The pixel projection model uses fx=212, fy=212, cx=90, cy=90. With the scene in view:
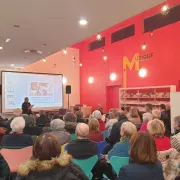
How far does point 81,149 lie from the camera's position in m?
2.60

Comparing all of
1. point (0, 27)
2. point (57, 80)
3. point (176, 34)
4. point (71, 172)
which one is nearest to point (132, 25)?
point (176, 34)

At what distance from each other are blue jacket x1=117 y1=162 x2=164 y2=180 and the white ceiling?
256 centimetres

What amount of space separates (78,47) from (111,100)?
13.8ft

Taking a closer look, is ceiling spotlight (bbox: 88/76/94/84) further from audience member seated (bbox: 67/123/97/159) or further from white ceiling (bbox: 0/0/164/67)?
audience member seated (bbox: 67/123/97/159)

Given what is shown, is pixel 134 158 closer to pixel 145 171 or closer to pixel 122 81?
pixel 145 171

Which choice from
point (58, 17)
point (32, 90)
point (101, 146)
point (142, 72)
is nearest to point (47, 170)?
point (101, 146)

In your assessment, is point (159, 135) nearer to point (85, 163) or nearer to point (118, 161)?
point (118, 161)

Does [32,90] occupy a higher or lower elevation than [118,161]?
higher

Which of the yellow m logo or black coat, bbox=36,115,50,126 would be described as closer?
black coat, bbox=36,115,50,126

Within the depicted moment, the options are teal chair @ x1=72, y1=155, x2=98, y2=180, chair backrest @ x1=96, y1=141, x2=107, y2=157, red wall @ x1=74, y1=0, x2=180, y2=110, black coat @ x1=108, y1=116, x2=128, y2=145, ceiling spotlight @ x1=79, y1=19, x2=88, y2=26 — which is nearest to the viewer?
teal chair @ x1=72, y1=155, x2=98, y2=180

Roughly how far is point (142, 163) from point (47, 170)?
78 centimetres

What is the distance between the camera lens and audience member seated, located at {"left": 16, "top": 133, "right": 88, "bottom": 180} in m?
1.49

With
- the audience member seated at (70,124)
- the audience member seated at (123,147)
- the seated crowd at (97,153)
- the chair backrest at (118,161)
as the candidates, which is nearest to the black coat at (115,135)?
the seated crowd at (97,153)

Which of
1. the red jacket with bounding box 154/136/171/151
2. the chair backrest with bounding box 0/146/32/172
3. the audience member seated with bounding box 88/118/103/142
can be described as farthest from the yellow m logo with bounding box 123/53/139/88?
the chair backrest with bounding box 0/146/32/172
